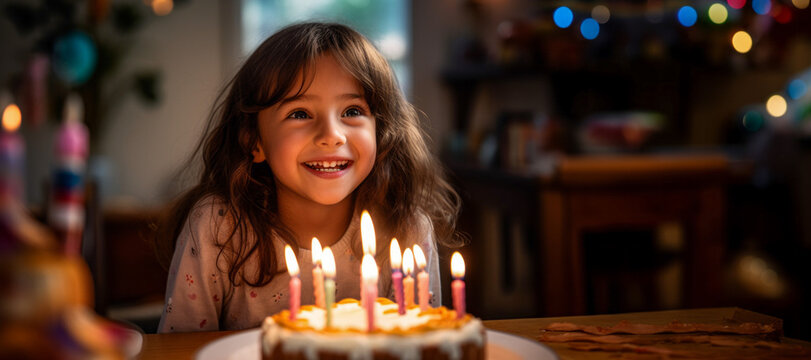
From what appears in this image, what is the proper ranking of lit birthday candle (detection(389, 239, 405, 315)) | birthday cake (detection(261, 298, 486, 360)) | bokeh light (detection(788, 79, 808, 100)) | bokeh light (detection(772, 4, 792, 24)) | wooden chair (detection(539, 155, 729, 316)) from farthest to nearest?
bokeh light (detection(788, 79, 808, 100)) → bokeh light (detection(772, 4, 792, 24)) → wooden chair (detection(539, 155, 729, 316)) → lit birthday candle (detection(389, 239, 405, 315)) → birthday cake (detection(261, 298, 486, 360))

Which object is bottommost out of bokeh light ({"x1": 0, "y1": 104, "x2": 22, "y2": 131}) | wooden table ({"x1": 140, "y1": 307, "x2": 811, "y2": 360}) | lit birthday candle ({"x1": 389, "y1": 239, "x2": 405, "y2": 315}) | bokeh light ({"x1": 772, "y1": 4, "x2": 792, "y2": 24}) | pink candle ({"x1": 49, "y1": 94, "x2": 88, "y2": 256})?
wooden table ({"x1": 140, "y1": 307, "x2": 811, "y2": 360})

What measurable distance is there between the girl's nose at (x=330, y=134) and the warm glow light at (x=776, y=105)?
553 cm

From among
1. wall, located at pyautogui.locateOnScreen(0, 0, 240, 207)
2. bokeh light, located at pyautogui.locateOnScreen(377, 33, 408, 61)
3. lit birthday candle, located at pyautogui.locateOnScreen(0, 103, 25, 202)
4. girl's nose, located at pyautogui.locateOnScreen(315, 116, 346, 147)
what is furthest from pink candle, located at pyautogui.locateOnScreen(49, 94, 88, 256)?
bokeh light, located at pyautogui.locateOnScreen(377, 33, 408, 61)

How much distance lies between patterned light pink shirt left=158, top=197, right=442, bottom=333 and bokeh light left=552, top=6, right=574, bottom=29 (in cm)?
397

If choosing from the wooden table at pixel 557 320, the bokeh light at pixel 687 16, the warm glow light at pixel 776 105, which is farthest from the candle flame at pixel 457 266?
the warm glow light at pixel 776 105

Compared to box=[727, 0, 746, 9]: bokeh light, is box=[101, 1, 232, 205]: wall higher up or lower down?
lower down

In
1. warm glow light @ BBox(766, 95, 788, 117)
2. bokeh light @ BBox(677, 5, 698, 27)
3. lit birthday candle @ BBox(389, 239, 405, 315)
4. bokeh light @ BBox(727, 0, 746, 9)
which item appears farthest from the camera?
warm glow light @ BBox(766, 95, 788, 117)

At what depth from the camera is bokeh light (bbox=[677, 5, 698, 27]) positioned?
516 cm

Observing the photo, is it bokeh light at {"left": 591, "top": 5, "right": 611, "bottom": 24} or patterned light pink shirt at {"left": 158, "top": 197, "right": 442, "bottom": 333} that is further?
bokeh light at {"left": 591, "top": 5, "right": 611, "bottom": 24}

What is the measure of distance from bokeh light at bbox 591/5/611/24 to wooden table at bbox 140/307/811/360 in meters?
4.28

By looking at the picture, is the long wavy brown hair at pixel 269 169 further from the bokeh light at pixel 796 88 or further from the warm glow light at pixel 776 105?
the warm glow light at pixel 776 105

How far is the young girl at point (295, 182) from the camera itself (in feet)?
4.34

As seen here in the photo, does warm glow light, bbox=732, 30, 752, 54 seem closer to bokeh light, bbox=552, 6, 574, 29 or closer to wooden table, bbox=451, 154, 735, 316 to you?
bokeh light, bbox=552, 6, 574, 29

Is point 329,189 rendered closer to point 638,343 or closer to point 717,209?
point 638,343
